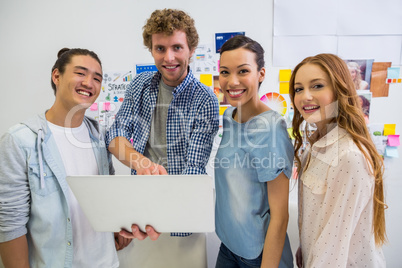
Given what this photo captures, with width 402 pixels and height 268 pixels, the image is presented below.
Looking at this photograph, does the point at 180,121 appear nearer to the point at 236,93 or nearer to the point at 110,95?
the point at 236,93

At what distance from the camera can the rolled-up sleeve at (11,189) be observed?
2.37 ft

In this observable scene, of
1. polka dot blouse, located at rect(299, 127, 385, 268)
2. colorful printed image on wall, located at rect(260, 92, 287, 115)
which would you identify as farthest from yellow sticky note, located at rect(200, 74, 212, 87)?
polka dot blouse, located at rect(299, 127, 385, 268)

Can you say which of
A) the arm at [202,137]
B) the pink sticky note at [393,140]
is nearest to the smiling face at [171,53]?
the arm at [202,137]

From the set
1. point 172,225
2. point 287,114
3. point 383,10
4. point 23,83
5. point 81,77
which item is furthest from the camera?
point 23,83

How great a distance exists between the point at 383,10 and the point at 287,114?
0.87m

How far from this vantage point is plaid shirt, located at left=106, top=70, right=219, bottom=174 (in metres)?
0.92

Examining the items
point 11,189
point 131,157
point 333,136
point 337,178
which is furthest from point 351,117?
point 11,189

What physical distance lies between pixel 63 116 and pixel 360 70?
1.74 meters

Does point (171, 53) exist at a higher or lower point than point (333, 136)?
higher

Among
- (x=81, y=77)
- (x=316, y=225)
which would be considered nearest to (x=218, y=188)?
(x=316, y=225)

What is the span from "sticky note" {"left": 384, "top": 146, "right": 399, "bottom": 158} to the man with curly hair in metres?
1.35

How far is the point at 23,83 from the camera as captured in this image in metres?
1.68

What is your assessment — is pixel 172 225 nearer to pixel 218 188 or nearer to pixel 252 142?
pixel 218 188

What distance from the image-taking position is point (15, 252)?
0.75m
